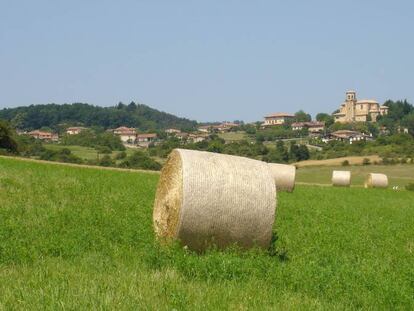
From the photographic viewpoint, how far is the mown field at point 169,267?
685 cm

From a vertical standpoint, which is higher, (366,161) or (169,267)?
(169,267)

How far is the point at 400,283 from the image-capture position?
901 cm

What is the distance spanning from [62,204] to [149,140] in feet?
585

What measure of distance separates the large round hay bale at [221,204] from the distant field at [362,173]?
183 ft

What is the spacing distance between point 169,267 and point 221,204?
6.13 feet

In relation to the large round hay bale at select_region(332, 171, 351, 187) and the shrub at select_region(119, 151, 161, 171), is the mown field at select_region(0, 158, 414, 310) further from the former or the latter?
the shrub at select_region(119, 151, 161, 171)

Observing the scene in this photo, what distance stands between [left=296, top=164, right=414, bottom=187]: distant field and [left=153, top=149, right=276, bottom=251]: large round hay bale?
2199 inches

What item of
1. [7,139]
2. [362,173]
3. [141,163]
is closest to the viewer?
[7,139]

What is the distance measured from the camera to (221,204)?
10.2m

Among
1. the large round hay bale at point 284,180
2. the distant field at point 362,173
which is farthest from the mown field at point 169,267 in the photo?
the distant field at point 362,173

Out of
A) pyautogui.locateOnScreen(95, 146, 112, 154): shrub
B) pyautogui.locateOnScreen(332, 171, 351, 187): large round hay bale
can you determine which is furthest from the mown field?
pyautogui.locateOnScreen(95, 146, 112, 154): shrub

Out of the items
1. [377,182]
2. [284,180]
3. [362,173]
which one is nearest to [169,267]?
[284,180]

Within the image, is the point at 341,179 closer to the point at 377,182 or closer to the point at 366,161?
the point at 377,182

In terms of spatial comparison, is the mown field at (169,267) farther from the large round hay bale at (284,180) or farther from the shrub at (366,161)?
the shrub at (366,161)
